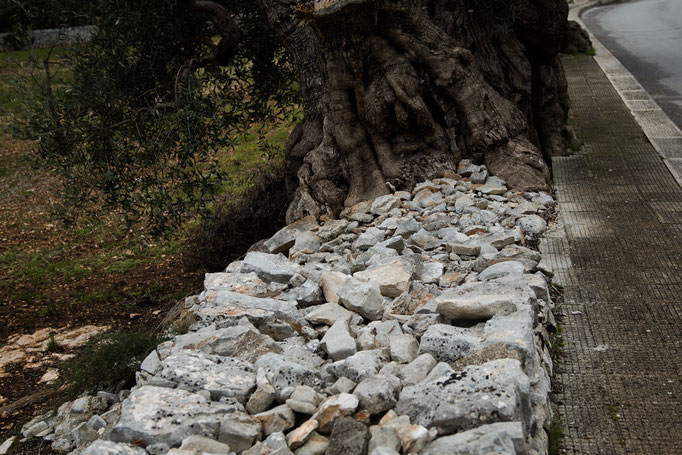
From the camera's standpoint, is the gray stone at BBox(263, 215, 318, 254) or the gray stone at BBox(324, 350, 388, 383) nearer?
the gray stone at BBox(324, 350, 388, 383)

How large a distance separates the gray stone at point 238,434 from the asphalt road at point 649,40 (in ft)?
32.4

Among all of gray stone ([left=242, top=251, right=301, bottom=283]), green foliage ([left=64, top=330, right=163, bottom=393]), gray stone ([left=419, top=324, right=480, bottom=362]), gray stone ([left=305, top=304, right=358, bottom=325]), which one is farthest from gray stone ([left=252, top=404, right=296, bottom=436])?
gray stone ([left=242, top=251, right=301, bottom=283])

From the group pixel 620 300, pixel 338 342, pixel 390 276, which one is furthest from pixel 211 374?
pixel 620 300

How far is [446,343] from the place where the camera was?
4129mm

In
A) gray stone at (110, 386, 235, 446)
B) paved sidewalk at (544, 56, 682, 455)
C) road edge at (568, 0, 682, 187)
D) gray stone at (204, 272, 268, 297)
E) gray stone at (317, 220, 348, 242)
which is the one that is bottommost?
paved sidewalk at (544, 56, 682, 455)

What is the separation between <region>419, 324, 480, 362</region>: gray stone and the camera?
13.3 ft

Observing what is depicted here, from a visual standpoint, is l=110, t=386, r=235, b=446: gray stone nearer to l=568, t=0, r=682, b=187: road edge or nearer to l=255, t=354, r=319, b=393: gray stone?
l=255, t=354, r=319, b=393: gray stone

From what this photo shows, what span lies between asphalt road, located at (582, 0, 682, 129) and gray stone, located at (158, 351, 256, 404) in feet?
31.1

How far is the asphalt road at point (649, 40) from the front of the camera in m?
13.7

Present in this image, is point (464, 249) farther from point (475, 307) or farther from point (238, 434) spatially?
point (238, 434)

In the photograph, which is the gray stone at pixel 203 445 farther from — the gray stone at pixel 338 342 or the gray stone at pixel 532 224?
the gray stone at pixel 532 224

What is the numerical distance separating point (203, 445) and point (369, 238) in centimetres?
353

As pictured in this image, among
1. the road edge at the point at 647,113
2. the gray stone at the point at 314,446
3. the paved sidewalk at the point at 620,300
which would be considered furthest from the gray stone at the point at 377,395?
the road edge at the point at 647,113

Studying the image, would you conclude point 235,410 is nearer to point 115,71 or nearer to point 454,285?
point 454,285
